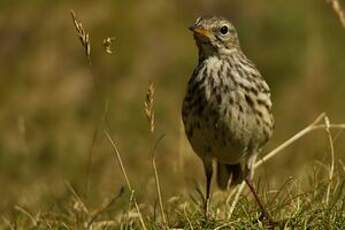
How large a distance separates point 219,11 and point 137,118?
2.36 metres

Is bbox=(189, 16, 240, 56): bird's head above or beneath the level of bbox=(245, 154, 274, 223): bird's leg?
above

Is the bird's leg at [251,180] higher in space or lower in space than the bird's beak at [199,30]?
lower

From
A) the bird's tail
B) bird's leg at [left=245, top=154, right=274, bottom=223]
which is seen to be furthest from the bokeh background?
bird's leg at [left=245, top=154, right=274, bottom=223]

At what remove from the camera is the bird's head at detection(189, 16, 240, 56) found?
6.68 meters

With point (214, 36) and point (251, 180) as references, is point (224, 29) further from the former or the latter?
point (251, 180)

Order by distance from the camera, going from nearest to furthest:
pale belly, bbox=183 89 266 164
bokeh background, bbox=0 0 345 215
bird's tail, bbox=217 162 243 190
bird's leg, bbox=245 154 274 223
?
bird's leg, bbox=245 154 274 223
pale belly, bbox=183 89 266 164
bird's tail, bbox=217 162 243 190
bokeh background, bbox=0 0 345 215

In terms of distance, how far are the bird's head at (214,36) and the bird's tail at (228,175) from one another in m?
0.77

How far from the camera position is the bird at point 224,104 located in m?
6.46

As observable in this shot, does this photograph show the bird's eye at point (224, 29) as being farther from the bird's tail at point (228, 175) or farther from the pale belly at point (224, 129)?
the bird's tail at point (228, 175)

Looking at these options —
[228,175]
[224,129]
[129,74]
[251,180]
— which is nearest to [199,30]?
[224,129]

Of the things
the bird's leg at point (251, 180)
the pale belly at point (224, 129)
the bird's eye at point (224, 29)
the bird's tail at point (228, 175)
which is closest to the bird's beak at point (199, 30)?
the bird's eye at point (224, 29)

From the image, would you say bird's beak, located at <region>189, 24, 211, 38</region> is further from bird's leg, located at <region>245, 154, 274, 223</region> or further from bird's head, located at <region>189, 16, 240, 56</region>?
bird's leg, located at <region>245, 154, 274, 223</region>

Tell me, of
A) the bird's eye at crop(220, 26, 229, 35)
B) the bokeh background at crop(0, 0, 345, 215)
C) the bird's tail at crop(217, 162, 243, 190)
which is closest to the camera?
the bird's eye at crop(220, 26, 229, 35)

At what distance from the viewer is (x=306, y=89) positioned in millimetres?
11695
